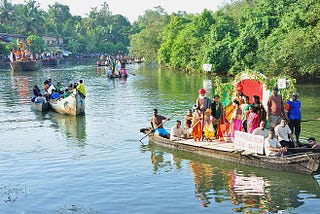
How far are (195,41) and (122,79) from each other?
488 inches

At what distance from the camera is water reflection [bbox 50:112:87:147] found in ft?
70.3

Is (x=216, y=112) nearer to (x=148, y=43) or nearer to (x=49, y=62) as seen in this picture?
(x=148, y=43)

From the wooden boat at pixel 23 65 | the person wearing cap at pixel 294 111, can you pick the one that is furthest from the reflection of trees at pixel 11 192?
the wooden boat at pixel 23 65

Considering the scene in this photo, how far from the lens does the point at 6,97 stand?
37.3 m

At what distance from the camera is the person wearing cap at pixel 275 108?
1606 cm

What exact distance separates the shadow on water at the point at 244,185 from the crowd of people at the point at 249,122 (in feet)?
2.97

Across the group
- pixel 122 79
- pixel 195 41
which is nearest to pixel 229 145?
pixel 122 79

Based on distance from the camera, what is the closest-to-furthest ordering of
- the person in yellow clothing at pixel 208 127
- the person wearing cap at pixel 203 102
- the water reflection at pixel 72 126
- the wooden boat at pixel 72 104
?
the person in yellow clothing at pixel 208 127 < the person wearing cap at pixel 203 102 < the water reflection at pixel 72 126 < the wooden boat at pixel 72 104

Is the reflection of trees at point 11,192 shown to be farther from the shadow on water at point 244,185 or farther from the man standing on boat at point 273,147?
the man standing on boat at point 273,147

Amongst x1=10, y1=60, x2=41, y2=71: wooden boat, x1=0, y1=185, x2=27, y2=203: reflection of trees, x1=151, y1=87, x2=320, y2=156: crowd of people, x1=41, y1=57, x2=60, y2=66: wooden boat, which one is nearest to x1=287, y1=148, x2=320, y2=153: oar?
x1=151, y1=87, x2=320, y2=156: crowd of people

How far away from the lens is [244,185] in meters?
14.2

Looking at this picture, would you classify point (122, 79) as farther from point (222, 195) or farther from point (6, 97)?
point (222, 195)

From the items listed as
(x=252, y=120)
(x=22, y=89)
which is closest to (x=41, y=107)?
(x=22, y=89)

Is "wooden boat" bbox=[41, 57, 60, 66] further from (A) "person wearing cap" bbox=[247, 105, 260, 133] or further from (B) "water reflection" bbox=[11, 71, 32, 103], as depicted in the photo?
(A) "person wearing cap" bbox=[247, 105, 260, 133]
